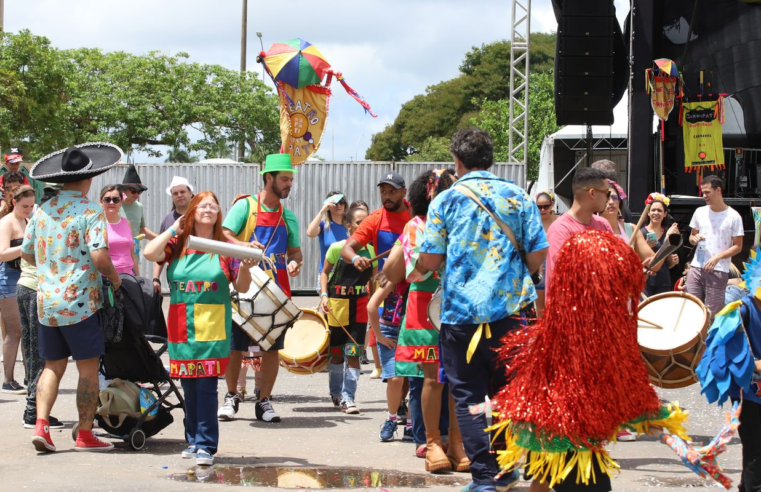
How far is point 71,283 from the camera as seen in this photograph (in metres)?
6.62

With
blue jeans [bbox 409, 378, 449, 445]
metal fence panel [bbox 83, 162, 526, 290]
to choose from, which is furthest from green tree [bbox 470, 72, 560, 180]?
blue jeans [bbox 409, 378, 449, 445]

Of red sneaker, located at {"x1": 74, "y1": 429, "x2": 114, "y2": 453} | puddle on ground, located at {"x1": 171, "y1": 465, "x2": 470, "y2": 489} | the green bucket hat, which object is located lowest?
puddle on ground, located at {"x1": 171, "y1": 465, "x2": 470, "y2": 489}

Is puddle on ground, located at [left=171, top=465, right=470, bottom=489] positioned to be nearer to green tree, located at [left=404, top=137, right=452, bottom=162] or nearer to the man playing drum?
the man playing drum

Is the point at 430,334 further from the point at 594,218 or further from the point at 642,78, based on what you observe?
the point at 642,78

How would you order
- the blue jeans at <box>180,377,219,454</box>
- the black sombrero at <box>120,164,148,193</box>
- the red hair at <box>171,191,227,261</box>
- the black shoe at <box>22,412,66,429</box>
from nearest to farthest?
1. the blue jeans at <box>180,377,219,454</box>
2. the red hair at <box>171,191,227,261</box>
3. the black shoe at <box>22,412,66,429</box>
4. the black sombrero at <box>120,164,148,193</box>

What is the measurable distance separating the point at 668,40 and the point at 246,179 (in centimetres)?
937

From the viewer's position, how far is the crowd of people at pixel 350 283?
205 inches

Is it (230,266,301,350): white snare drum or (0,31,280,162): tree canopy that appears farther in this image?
(0,31,280,162): tree canopy

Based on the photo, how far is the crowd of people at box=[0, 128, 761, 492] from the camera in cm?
522

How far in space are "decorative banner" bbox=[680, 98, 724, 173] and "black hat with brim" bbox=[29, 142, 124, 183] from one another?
13816 millimetres

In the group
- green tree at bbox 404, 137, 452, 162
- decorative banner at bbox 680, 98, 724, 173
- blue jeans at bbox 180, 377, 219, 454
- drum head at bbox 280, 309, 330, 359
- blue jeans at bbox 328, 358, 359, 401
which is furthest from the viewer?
green tree at bbox 404, 137, 452, 162

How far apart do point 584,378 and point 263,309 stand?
4039 millimetres

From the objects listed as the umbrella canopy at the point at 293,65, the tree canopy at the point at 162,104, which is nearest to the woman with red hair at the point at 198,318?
the umbrella canopy at the point at 293,65

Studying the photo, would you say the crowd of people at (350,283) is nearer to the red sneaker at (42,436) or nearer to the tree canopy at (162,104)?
the red sneaker at (42,436)
